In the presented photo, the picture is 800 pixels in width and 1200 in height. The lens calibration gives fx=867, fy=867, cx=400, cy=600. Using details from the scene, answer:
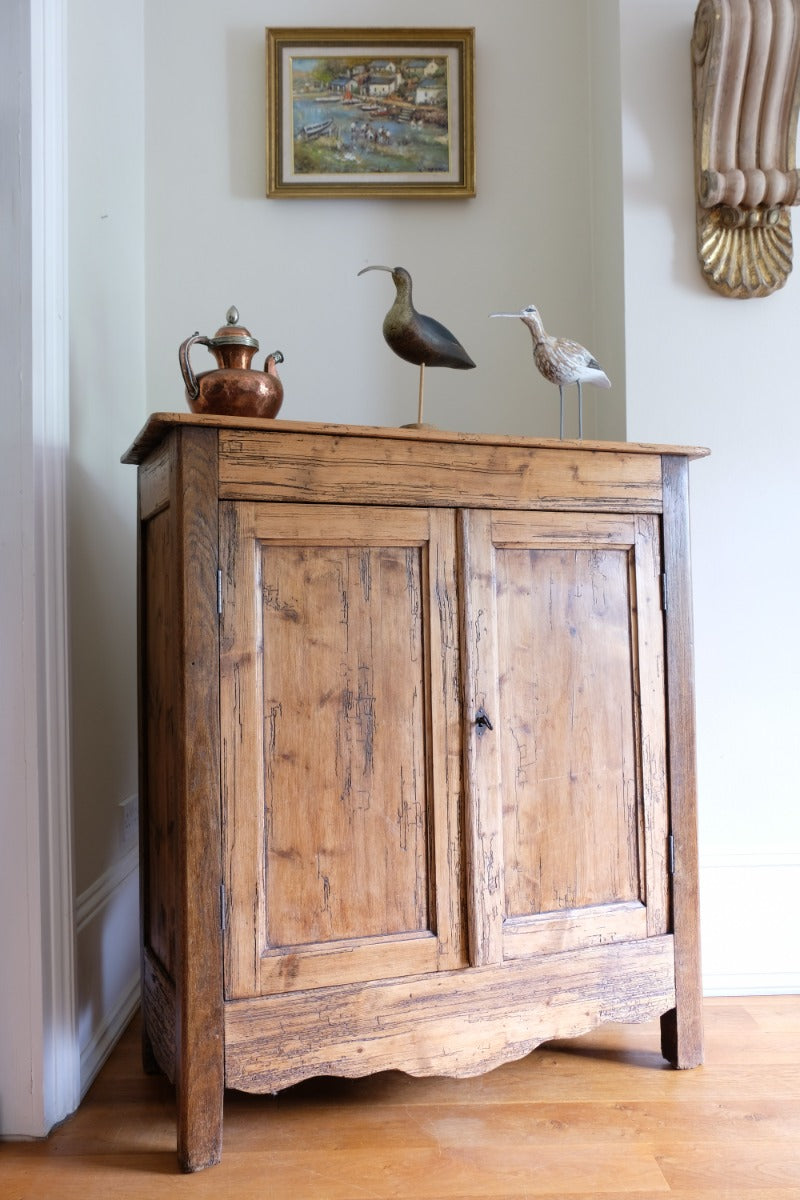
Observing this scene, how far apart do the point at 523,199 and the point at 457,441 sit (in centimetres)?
108

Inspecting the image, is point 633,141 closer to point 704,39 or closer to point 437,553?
point 704,39

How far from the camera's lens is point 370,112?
222 cm

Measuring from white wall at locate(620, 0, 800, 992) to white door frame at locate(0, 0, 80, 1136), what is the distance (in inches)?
51.3

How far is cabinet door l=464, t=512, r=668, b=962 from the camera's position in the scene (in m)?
1.57

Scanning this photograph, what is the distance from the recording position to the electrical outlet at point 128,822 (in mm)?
2021

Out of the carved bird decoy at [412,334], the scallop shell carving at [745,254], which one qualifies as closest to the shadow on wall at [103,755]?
the carved bird decoy at [412,334]

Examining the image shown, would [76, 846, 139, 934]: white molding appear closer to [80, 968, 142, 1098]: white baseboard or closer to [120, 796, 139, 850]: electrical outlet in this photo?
[120, 796, 139, 850]: electrical outlet

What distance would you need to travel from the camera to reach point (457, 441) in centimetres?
155

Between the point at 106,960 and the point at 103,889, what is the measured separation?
0.14 meters

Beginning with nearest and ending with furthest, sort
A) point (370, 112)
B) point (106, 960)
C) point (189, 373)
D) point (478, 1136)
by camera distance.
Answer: point (478, 1136), point (189, 373), point (106, 960), point (370, 112)

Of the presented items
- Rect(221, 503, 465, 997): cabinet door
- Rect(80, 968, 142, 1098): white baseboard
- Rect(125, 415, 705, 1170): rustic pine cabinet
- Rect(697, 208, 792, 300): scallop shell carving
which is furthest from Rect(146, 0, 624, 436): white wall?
Rect(80, 968, 142, 1098): white baseboard

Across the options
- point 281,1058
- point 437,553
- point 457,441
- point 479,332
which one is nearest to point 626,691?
point 437,553

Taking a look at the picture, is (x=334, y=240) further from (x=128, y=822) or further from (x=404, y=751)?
(x=128, y=822)

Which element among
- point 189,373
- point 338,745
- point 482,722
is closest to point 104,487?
point 189,373
